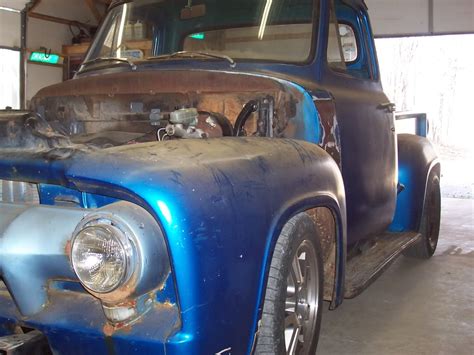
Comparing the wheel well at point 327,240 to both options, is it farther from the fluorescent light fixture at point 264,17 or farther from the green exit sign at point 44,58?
the green exit sign at point 44,58

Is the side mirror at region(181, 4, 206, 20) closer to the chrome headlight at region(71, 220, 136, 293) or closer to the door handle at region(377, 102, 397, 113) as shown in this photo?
the door handle at region(377, 102, 397, 113)

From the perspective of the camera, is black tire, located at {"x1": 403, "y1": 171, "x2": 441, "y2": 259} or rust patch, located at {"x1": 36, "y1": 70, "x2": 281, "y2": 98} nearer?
rust patch, located at {"x1": 36, "y1": 70, "x2": 281, "y2": 98}

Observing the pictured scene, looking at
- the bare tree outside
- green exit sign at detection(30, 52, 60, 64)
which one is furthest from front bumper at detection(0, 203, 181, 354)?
green exit sign at detection(30, 52, 60, 64)

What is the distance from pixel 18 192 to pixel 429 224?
3624mm

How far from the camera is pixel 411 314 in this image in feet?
11.9

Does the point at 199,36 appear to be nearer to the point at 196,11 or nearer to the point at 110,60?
the point at 196,11

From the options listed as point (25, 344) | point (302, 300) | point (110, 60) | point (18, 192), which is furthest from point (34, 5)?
point (25, 344)

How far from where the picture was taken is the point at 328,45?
3.31 metres

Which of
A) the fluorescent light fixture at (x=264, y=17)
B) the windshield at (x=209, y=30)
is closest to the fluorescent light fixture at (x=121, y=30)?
the windshield at (x=209, y=30)

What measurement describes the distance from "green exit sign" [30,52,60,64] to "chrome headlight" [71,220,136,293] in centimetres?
1204

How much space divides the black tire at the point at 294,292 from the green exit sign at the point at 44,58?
11.7 metres

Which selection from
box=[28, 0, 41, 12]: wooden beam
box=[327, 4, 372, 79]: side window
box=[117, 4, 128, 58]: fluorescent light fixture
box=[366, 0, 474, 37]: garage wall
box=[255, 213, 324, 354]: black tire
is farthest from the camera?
box=[28, 0, 41, 12]: wooden beam

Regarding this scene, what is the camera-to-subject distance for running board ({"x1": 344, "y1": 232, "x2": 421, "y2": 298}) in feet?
9.97

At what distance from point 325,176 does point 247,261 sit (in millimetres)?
762
